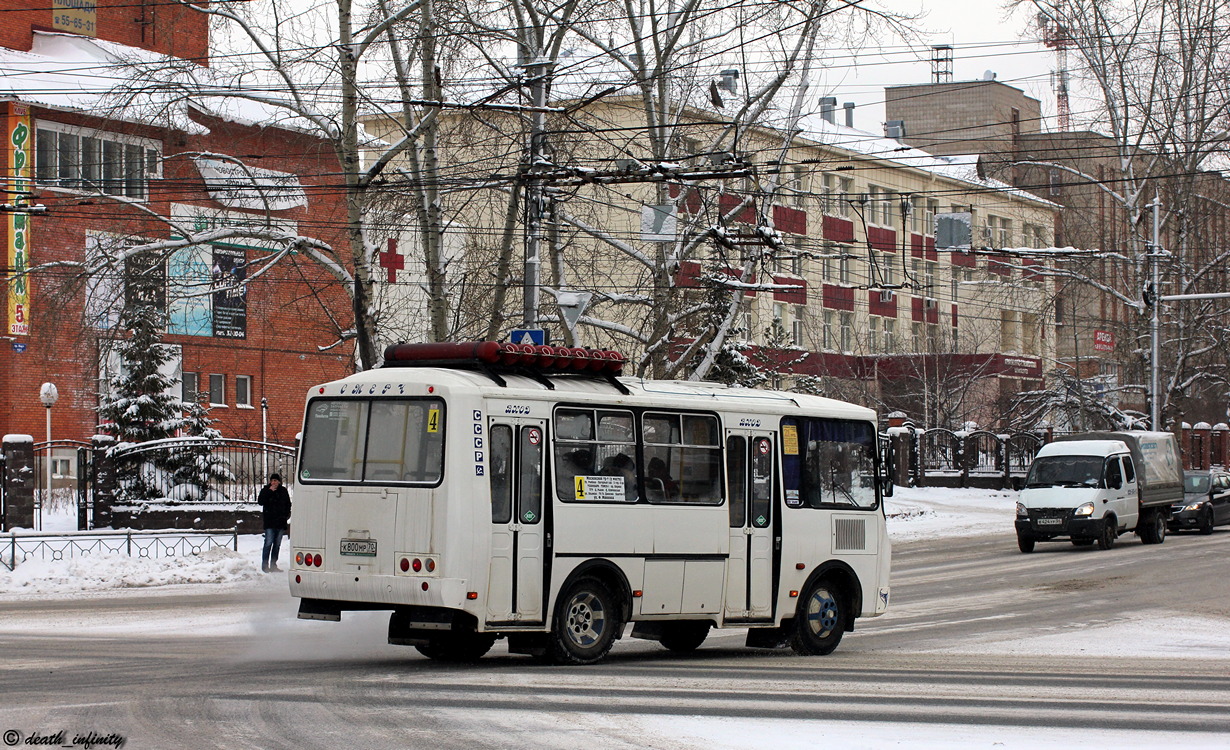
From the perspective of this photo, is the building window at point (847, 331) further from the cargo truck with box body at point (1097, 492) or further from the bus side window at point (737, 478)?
the bus side window at point (737, 478)

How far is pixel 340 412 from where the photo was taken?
13375 mm

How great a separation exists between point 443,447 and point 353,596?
5.09ft

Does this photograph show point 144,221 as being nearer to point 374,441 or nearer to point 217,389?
point 374,441

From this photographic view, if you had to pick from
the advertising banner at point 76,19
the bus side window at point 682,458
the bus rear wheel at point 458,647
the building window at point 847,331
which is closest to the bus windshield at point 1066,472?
the bus side window at point 682,458

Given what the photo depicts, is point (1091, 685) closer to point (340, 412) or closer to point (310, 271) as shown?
point (340, 412)

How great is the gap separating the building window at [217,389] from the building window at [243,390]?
527 mm

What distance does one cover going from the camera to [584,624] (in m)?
13.5

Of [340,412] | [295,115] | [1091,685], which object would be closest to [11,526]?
[295,115]

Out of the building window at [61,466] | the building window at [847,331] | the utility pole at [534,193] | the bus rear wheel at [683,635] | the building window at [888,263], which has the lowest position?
the bus rear wheel at [683,635]

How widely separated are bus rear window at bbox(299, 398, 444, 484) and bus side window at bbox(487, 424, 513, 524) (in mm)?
519

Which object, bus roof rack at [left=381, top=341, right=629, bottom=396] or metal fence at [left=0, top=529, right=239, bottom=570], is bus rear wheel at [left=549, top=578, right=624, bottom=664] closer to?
bus roof rack at [left=381, top=341, right=629, bottom=396]

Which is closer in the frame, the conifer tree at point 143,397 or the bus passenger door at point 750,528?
the bus passenger door at point 750,528

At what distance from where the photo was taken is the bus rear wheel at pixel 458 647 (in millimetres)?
13961

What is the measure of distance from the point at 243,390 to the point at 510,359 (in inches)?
1555
